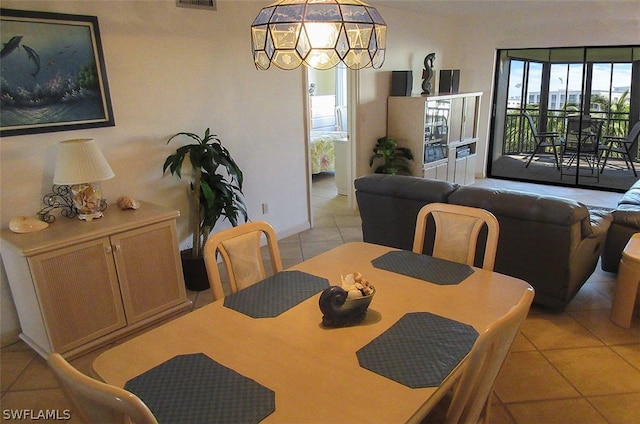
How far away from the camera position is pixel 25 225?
8.55 ft

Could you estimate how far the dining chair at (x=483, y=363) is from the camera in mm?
1151

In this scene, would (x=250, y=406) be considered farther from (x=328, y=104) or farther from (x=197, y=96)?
(x=328, y=104)

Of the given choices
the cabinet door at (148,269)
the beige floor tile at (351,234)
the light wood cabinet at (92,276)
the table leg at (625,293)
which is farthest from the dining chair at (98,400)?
the beige floor tile at (351,234)

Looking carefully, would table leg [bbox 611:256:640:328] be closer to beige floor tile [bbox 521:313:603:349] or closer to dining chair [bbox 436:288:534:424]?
beige floor tile [bbox 521:313:603:349]

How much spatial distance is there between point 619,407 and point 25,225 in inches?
130

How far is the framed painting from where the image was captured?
2586 millimetres

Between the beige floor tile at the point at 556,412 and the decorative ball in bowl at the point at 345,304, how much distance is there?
3.67 ft

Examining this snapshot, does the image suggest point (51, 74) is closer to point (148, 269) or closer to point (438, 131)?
point (148, 269)

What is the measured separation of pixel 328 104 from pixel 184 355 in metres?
7.79

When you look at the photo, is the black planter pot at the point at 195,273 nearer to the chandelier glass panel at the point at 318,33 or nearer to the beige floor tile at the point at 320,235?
the beige floor tile at the point at 320,235

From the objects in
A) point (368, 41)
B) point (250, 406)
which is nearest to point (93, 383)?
point (250, 406)

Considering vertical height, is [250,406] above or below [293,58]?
below

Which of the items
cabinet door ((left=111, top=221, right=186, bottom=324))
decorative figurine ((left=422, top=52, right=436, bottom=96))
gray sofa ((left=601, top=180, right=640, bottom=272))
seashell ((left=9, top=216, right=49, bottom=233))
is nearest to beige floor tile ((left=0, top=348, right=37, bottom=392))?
cabinet door ((left=111, top=221, right=186, bottom=324))

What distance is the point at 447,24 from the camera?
648cm
